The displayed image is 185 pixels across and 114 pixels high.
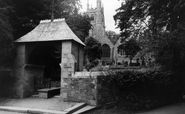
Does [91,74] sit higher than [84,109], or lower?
higher

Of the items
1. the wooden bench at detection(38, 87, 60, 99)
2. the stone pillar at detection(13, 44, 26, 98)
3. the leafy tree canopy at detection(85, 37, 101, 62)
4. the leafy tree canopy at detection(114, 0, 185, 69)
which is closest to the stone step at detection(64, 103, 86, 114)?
the wooden bench at detection(38, 87, 60, 99)

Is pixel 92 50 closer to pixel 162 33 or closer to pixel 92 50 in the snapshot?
pixel 92 50

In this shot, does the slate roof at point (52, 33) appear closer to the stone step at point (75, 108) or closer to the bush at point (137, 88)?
the bush at point (137, 88)

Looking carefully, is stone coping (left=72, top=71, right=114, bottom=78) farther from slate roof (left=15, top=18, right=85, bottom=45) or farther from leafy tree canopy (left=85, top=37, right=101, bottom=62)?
leafy tree canopy (left=85, top=37, right=101, bottom=62)

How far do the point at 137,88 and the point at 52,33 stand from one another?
642 cm

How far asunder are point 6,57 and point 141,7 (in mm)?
9097

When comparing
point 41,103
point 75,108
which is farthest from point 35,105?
point 75,108

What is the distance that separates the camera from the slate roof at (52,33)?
1077cm

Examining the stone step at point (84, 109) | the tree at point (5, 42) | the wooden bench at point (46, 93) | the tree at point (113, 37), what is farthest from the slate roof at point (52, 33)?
the tree at point (113, 37)

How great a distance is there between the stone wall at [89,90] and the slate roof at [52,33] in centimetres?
270

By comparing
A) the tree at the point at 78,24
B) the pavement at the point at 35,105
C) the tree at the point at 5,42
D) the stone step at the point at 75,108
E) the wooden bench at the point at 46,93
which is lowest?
the pavement at the point at 35,105

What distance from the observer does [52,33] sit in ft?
37.1

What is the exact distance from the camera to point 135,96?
28.3 feet

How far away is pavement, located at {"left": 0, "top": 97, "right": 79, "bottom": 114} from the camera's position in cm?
828
